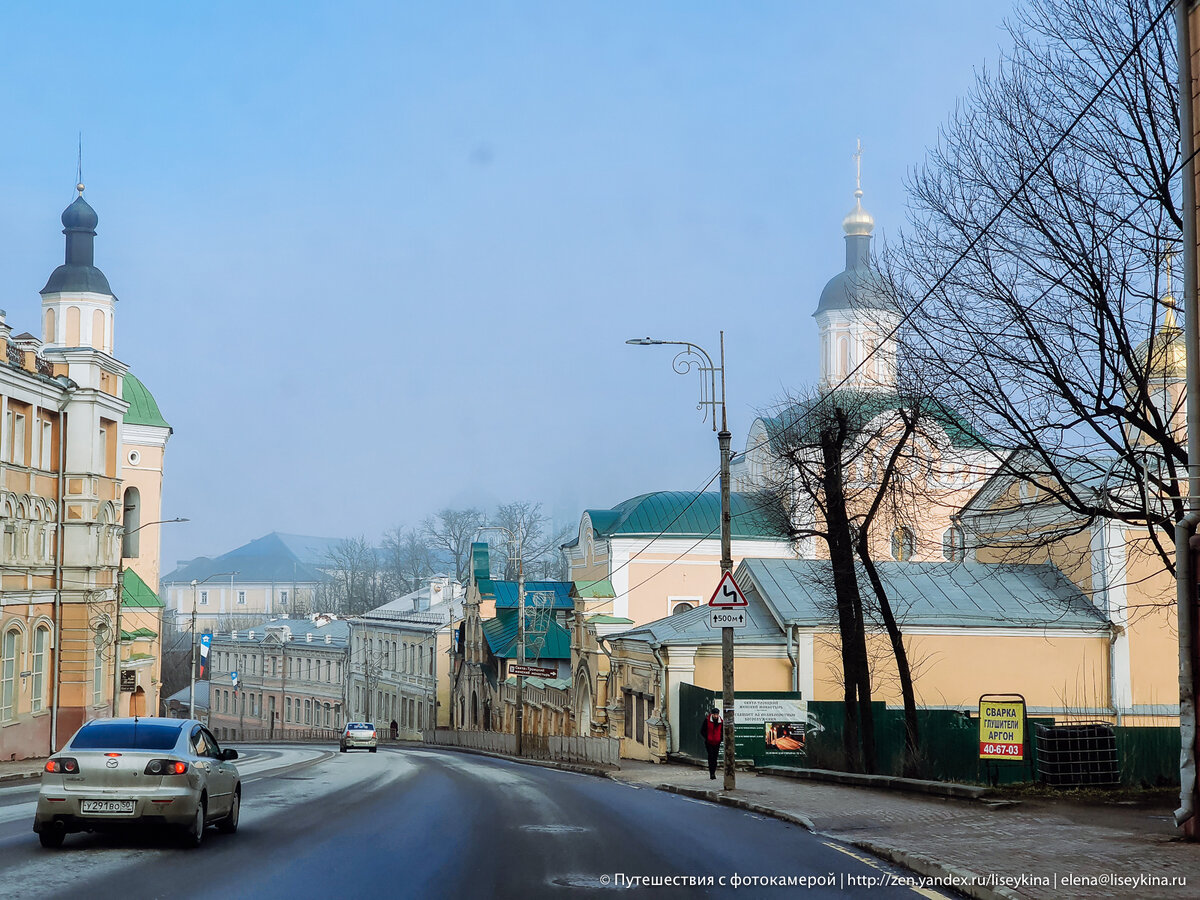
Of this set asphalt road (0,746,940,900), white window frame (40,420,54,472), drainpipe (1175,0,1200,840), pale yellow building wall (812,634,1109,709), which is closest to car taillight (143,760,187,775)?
asphalt road (0,746,940,900)

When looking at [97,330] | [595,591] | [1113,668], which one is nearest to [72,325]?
[97,330]

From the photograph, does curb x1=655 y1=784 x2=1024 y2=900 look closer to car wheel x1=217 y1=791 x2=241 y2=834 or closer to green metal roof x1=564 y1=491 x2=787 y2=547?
car wheel x1=217 y1=791 x2=241 y2=834

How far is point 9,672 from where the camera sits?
33375 millimetres

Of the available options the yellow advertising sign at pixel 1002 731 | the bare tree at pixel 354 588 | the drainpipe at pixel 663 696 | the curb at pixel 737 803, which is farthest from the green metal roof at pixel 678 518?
the bare tree at pixel 354 588

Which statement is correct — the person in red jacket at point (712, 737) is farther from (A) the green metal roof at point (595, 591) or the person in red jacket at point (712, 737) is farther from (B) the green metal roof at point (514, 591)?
(B) the green metal roof at point (514, 591)

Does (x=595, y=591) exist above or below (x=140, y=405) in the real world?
below

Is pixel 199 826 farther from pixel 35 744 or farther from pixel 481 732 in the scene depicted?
pixel 481 732

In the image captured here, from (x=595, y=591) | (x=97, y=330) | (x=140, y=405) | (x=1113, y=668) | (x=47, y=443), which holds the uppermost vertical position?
(x=97, y=330)

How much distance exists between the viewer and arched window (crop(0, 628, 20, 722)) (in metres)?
32.9

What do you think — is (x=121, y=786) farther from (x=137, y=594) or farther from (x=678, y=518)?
(x=678, y=518)

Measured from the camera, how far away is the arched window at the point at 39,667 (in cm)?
3538

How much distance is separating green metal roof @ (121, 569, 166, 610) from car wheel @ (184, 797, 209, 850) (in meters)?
37.9

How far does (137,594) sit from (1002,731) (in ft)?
127

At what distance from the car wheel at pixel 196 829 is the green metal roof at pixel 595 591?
3258 cm
